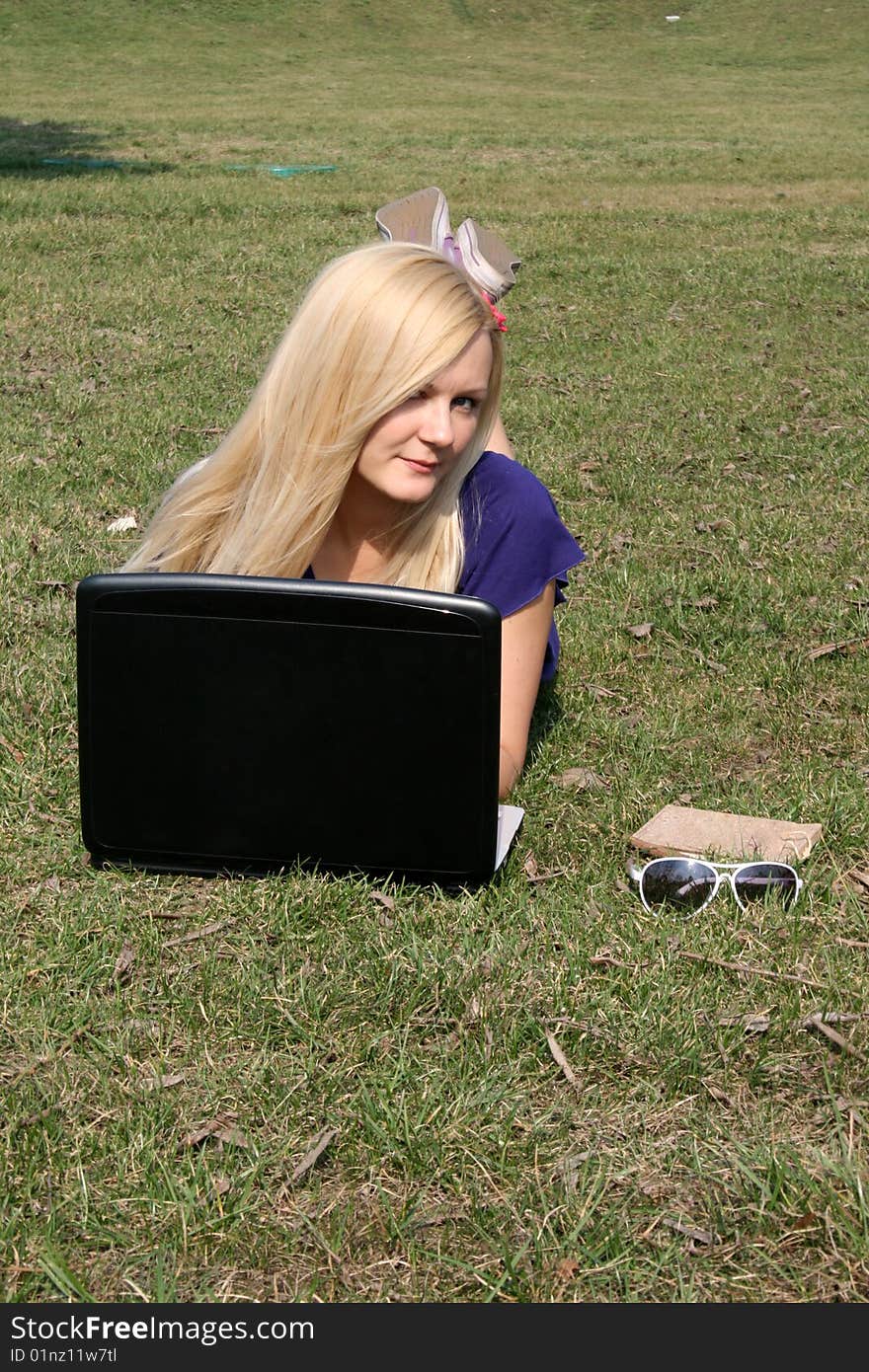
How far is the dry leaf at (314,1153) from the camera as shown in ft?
7.82

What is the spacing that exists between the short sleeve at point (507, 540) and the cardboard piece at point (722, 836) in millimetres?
646

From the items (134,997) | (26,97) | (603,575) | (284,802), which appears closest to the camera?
(134,997)

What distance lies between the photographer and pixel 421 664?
2.89m

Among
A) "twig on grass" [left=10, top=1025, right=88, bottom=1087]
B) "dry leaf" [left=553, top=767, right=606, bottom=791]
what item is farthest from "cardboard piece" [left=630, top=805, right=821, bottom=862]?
"twig on grass" [left=10, top=1025, right=88, bottom=1087]

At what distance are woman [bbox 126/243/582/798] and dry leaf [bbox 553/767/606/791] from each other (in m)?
0.29

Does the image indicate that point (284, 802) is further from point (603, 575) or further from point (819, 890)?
point (603, 575)

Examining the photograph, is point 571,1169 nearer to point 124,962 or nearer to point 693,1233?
point 693,1233

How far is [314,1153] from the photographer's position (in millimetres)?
2424

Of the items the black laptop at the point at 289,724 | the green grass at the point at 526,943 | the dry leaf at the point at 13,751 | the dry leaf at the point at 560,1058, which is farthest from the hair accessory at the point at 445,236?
the dry leaf at the point at 560,1058

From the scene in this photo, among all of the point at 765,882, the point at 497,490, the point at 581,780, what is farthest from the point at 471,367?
the point at 765,882

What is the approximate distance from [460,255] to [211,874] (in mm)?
2588

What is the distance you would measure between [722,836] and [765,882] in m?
0.27
